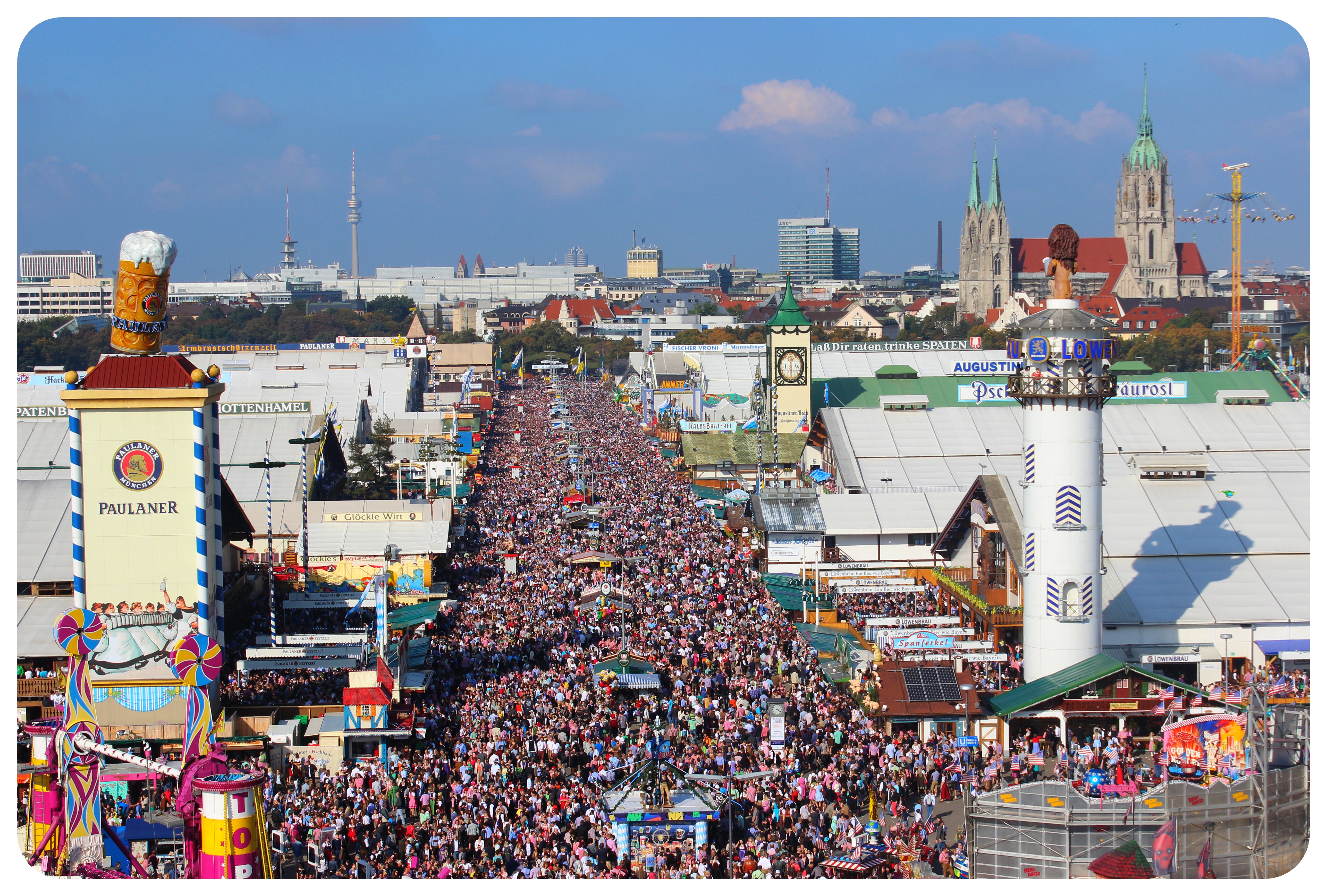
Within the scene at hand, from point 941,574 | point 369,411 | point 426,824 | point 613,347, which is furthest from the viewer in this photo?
point 613,347

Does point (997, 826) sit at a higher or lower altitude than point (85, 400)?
lower

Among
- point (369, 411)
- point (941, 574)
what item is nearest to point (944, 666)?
point (941, 574)

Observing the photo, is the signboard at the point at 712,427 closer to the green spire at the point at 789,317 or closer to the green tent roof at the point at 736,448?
the green tent roof at the point at 736,448

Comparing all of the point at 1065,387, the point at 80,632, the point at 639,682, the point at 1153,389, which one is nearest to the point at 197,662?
the point at 80,632

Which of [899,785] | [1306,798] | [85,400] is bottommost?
[899,785]

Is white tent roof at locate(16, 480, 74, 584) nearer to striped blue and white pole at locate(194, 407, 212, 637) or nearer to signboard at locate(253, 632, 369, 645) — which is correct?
signboard at locate(253, 632, 369, 645)

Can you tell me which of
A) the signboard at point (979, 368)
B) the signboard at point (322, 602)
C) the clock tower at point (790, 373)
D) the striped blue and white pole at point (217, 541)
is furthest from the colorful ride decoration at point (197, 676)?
the signboard at point (979, 368)

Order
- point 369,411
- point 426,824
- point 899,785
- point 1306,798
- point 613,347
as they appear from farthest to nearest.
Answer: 1. point 613,347
2. point 369,411
3. point 899,785
4. point 426,824
5. point 1306,798

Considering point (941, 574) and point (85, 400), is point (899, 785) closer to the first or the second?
point (941, 574)
